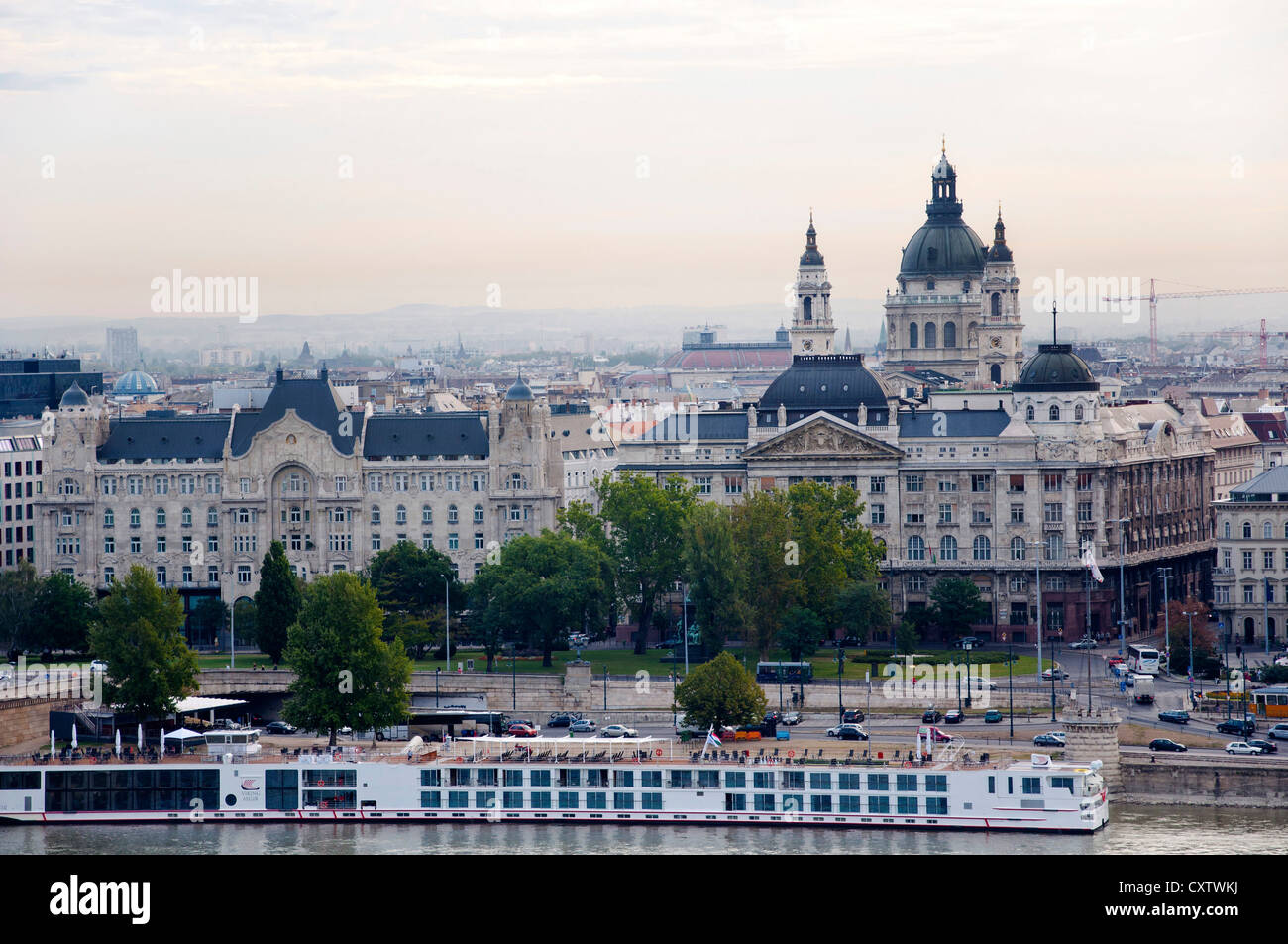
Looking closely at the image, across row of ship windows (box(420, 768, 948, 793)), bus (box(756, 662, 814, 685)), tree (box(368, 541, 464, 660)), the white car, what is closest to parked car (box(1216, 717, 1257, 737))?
the white car

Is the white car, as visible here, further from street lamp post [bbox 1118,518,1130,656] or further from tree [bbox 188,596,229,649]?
tree [bbox 188,596,229,649]

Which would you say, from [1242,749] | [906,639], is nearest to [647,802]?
[1242,749]

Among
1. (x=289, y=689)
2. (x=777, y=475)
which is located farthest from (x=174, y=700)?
(x=777, y=475)

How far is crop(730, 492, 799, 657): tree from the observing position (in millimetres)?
143375

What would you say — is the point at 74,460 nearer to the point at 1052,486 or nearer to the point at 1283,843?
the point at 1052,486

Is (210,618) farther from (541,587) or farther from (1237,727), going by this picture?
(1237,727)

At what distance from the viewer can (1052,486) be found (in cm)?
16075

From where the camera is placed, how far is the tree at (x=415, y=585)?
14838 cm

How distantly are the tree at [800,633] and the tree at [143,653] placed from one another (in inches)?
1116

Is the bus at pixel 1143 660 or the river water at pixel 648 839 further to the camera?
the bus at pixel 1143 660

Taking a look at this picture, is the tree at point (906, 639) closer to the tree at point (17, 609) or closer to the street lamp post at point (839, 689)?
the street lamp post at point (839, 689)

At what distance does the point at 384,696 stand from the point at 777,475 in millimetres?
46748

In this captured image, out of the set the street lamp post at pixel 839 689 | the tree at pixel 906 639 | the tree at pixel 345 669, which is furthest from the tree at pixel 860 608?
the tree at pixel 345 669

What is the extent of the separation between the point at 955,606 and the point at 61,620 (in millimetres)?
45081
